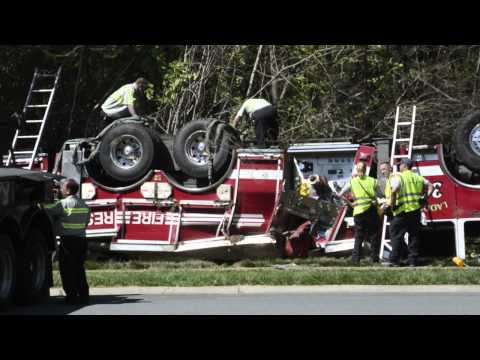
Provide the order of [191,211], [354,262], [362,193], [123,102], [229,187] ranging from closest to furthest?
1. [354,262]
2. [362,193]
3. [229,187]
4. [191,211]
5. [123,102]

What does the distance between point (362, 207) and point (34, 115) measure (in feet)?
23.8

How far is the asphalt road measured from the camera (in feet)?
35.3

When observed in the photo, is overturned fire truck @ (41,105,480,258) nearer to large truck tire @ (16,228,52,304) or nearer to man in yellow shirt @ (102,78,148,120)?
man in yellow shirt @ (102,78,148,120)

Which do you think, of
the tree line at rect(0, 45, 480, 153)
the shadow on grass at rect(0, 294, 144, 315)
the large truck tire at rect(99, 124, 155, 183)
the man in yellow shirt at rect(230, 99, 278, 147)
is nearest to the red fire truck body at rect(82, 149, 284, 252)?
the large truck tire at rect(99, 124, 155, 183)

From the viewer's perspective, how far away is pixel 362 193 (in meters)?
16.4

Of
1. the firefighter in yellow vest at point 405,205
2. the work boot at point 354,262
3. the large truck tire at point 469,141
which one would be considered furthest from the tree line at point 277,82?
the work boot at point 354,262

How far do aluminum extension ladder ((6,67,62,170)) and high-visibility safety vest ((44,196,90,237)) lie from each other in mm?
5348

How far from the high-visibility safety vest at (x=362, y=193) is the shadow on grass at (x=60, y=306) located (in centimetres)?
491

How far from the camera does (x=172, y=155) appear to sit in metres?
17.5

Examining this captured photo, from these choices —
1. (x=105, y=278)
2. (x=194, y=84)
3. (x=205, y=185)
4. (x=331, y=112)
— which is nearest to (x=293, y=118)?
(x=331, y=112)

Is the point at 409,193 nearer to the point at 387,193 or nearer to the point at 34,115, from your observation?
the point at 387,193

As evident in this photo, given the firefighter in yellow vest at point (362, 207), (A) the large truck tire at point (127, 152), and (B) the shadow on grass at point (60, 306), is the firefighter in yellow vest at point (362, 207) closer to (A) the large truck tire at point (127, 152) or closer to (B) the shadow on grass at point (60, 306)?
(A) the large truck tire at point (127, 152)

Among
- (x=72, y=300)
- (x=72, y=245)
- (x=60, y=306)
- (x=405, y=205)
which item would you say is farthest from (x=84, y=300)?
(x=405, y=205)

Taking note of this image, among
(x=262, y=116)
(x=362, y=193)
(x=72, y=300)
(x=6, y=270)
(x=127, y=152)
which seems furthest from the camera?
(x=127, y=152)
